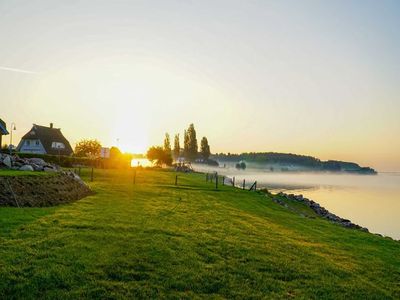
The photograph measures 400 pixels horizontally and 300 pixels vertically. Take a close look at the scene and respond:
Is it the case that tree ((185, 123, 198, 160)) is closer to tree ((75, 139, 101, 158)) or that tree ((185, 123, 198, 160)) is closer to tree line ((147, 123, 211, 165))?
tree line ((147, 123, 211, 165))

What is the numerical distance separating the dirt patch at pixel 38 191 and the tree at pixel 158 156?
82454 mm

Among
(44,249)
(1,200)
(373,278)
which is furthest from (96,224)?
(373,278)

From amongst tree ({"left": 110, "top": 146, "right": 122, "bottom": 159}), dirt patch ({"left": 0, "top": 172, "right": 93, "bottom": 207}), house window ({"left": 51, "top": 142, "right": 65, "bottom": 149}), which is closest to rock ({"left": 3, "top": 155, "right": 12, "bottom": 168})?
dirt patch ({"left": 0, "top": 172, "right": 93, "bottom": 207})

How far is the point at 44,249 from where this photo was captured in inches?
442

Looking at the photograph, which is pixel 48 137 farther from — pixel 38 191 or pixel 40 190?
pixel 38 191

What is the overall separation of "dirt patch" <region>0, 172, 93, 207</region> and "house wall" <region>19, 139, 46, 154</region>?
216 ft

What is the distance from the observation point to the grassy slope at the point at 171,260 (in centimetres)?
909

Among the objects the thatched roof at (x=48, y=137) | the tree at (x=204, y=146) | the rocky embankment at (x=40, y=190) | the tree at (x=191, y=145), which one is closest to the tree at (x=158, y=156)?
the thatched roof at (x=48, y=137)

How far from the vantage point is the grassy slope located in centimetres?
909

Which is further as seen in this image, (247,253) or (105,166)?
(105,166)

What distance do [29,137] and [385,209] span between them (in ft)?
272

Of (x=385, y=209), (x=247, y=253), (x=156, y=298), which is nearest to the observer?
(x=156, y=298)

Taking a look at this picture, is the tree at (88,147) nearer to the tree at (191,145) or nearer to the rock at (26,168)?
the tree at (191,145)

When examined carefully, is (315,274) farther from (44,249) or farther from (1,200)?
(1,200)
